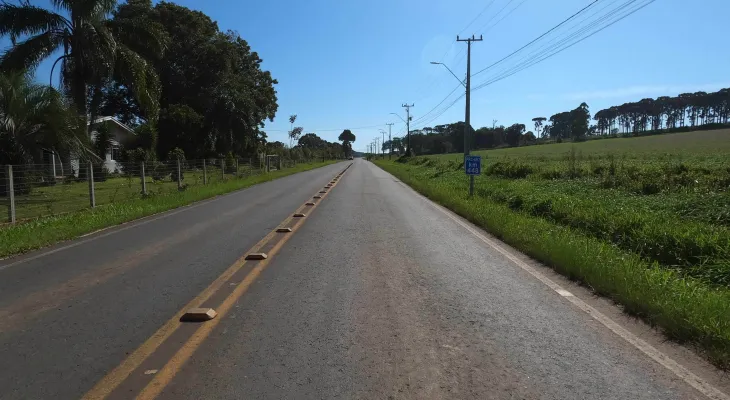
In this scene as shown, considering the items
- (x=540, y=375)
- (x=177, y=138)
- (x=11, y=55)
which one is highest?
(x=11, y=55)

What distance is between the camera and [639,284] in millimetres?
6129

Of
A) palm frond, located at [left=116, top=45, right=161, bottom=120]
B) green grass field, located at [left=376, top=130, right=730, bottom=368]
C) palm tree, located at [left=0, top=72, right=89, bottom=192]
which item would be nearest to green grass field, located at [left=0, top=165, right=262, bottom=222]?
palm tree, located at [left=0, top=72, right=89, bottom=192]

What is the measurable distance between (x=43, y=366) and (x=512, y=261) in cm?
650

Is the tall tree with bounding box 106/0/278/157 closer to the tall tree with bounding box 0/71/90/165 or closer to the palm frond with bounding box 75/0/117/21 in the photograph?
the palm frond with bounding box 75/0/117/21

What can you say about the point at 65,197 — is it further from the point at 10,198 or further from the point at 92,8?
the point at 92,8

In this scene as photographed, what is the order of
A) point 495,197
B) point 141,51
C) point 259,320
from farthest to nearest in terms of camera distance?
point 141,51 → point 495,197 → point 259,320

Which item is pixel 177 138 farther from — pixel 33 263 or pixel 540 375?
pixel 540 375

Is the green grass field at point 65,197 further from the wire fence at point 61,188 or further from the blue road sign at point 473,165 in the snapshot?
the blue road sign at point 473,165

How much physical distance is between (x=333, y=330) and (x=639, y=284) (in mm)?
3753

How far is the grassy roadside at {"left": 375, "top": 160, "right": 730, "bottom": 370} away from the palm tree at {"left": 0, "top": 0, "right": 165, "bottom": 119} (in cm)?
2210

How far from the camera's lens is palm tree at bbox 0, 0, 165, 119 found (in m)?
23.6

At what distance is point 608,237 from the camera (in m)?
9.52

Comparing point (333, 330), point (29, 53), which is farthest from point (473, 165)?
point (29, 53)

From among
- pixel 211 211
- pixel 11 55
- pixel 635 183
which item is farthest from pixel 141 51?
pixel 635 183
